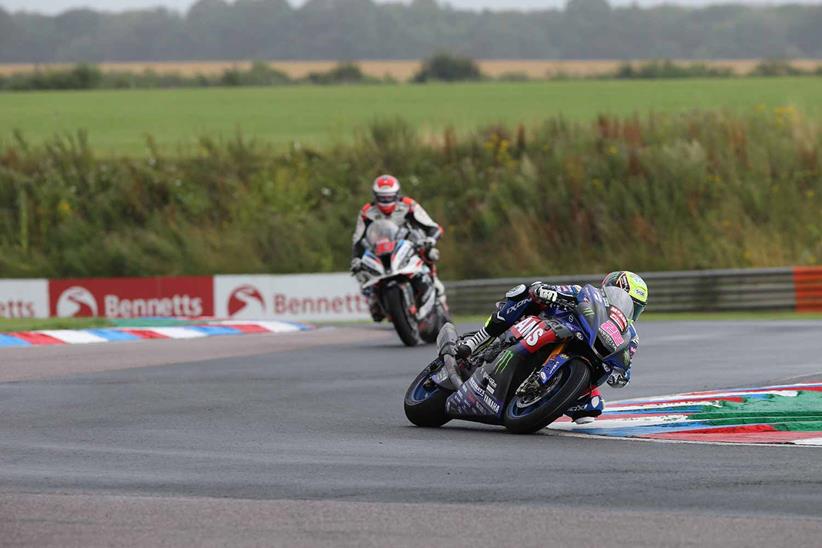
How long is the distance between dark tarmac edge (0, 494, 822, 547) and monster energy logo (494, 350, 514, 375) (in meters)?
2.67

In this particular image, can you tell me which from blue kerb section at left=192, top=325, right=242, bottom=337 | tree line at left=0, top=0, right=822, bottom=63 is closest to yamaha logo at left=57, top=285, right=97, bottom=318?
blue kerb section at left=192, top=325, right=242, bottom=337

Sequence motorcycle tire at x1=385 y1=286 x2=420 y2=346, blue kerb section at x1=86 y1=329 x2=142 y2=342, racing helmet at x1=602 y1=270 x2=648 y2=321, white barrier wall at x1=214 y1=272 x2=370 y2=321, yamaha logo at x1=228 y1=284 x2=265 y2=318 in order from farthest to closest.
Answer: yamaha logo at x1=228 y1=284 x2=265 y2=318, white barrier wall at x1=214 y1=272 x2=370 y2=321, blue kerb section at x1=86 y1=329 x2=142 y2=342, motorcycle tire at x1=385 y1=286 x2=420 y2=346, racing helmet at x1=602 y1=270 x2=648 y2=321

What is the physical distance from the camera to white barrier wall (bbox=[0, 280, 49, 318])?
88.8ft

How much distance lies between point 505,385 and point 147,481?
110 inches

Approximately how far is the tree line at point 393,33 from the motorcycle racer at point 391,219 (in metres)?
75.7

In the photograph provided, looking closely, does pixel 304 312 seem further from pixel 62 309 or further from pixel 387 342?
pixel 387 342

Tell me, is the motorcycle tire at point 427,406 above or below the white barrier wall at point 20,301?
above

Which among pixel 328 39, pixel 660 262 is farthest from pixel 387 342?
pixel 328 39

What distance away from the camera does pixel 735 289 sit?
24609mm

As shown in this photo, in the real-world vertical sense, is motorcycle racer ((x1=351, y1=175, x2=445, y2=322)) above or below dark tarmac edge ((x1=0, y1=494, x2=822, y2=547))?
above

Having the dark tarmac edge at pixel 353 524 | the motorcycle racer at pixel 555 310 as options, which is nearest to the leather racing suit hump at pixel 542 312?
the motorcycle racer at pixel 555 310

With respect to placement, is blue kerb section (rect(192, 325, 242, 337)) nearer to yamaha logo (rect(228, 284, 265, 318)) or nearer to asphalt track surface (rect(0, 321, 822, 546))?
asphalt track surface (rect(0, 321, 822, 546))

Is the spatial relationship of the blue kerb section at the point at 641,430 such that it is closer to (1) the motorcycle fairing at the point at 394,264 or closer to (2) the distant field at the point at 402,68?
(1) the motorcycle fairing at the point at 394,264

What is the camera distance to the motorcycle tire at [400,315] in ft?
55.0
